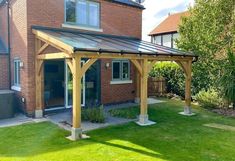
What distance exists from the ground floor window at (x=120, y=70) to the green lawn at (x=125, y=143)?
17.8 feet

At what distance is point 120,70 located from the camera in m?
16.0

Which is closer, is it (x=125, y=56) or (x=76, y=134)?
(x=76, y=134)

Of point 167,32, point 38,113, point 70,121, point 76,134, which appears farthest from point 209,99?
point 167,32

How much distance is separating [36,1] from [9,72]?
14.6ft

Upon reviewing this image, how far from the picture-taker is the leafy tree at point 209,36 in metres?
15.3

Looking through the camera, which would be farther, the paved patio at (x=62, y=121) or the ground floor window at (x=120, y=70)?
the ground floor window at (x=120, y=70)

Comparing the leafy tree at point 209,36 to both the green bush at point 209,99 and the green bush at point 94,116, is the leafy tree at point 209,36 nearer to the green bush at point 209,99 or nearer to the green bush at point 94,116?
the green bush at point 209,99

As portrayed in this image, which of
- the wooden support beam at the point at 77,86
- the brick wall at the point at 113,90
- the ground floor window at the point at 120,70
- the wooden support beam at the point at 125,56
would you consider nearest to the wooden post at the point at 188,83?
the wooden support beam at the point at 125,56

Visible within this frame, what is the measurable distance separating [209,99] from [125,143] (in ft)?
29.5

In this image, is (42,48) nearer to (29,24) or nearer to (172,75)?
(29,24)

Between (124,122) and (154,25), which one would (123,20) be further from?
(154,25)

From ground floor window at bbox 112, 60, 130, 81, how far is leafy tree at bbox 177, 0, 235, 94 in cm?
417

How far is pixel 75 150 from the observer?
25.2 ft

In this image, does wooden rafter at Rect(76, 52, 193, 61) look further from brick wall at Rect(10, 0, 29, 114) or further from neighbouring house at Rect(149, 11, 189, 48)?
neighbouring house at Rect(149, 11, 189, 48)
